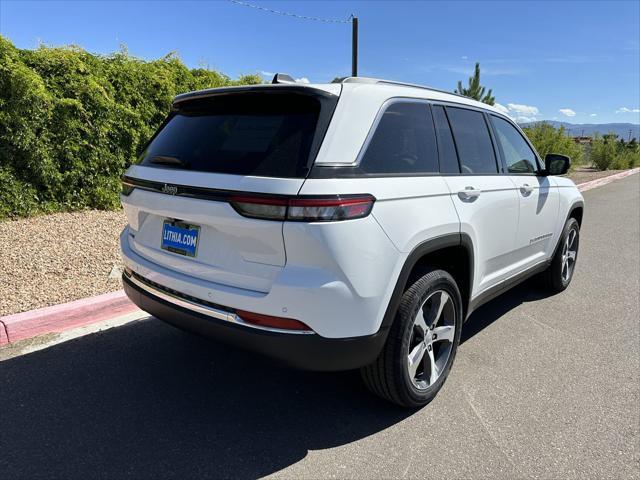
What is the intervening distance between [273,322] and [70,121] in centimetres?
540

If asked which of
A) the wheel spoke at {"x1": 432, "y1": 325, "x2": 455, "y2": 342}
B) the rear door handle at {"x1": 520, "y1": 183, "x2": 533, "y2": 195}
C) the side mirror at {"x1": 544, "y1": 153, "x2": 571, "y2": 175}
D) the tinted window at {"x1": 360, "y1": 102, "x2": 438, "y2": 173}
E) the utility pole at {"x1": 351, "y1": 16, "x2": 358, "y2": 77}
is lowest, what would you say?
the wheel spoke at {"x1": 432, "y1": 325, "x2": 455, "y2": 342}

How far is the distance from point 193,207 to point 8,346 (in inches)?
88.1

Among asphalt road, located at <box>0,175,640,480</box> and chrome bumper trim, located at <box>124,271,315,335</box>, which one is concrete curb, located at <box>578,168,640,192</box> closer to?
asphalt road, located at <box>0,175,640,480</box>

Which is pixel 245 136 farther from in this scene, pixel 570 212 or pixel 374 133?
pixel 570 212

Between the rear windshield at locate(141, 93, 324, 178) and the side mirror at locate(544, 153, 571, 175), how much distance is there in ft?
9.35

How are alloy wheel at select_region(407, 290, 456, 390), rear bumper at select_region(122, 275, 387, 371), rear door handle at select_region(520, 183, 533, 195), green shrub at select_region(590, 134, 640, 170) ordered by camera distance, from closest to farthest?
rear bumper at select_region(122, 275, 387, 371), alloy wheel at select_region(407, 290, 456, 390), rear door handle at select_region(520, 183, 533, 195), green shrub at select_region(590, 134, 640, 170)

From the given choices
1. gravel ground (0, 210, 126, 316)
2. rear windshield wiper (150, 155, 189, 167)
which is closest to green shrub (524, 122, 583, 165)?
gravel ground (0, 210, 126, 316)

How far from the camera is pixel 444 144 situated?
307cm

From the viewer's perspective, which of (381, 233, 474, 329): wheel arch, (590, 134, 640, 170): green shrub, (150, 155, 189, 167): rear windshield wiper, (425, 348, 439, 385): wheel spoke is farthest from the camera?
(590, 134, 640, 170): green shrub

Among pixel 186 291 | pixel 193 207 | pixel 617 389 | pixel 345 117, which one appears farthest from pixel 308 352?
pixel 617 389

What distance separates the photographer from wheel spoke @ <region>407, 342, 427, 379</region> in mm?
2764

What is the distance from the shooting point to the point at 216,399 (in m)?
2.93

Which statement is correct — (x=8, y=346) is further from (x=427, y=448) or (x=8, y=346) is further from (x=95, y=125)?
(x=95, y=125)

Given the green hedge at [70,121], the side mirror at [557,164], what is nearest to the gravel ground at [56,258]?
the green hedge at [70,121]
